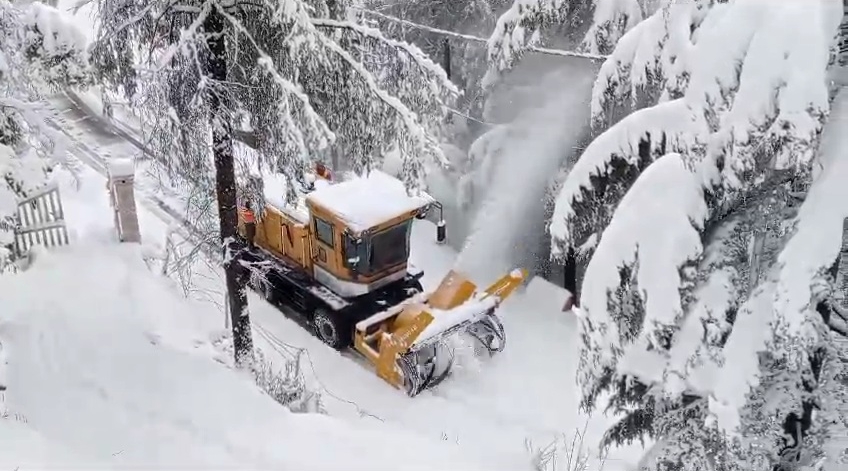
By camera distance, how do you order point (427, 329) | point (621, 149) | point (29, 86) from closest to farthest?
point (621, 149)
point (29, 86)
point (427, 329)

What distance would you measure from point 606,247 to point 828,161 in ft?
3.50

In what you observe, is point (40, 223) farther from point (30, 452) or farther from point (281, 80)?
point (281, 80)

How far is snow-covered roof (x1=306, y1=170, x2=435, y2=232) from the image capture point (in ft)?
34.5

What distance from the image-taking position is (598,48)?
29.8 ft

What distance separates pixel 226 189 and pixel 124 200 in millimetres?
4087

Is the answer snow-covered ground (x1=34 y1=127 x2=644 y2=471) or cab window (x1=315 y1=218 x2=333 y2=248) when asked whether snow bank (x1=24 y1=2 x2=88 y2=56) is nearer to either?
snow-covered ground (x1=34 y1=127 x2=644 y2=471)

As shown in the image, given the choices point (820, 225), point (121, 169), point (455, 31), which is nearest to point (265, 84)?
point (121, 169)

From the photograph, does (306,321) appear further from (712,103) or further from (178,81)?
(712,103)

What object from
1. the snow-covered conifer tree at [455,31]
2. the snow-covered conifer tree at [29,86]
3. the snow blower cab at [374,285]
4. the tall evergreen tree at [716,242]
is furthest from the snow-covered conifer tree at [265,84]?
the snow-covered conifer tree at [455,31]

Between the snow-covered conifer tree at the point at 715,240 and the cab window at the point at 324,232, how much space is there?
22.1 ft

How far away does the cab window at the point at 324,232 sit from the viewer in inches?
431

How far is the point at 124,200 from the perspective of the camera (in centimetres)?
1206

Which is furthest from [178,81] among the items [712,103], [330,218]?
[712,103]

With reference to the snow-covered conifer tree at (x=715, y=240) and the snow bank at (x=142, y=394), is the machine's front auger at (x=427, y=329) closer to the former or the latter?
the snow bank at (x=142, y=394)
